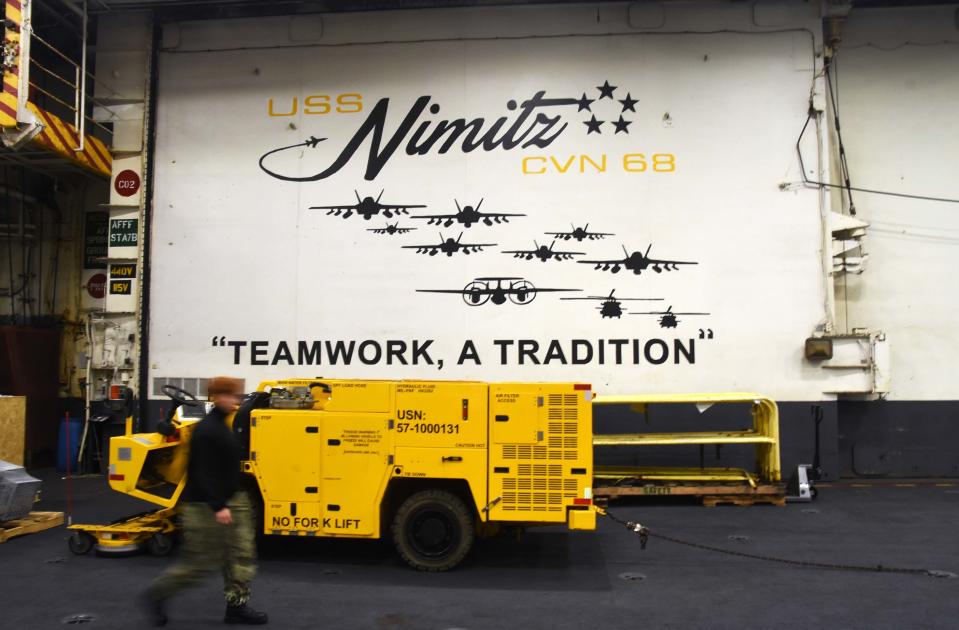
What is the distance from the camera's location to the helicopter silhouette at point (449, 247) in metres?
11.0

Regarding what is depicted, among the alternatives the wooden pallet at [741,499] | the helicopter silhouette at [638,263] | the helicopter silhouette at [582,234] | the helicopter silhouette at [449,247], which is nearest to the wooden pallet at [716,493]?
the wooden pallet at [741,499]

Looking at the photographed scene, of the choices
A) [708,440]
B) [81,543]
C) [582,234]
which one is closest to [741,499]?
[708,440]

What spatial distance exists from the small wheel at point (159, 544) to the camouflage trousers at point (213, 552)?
7.01 feet

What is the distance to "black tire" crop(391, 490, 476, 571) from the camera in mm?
6188

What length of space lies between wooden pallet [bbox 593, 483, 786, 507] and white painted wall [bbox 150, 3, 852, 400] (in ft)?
5.89

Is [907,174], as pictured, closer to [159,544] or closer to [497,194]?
[497,194]

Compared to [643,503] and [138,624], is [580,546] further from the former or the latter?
[138,624]

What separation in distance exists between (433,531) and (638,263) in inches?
235

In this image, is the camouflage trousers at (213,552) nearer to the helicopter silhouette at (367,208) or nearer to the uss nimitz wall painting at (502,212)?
the uss nimitz wall painting at (502,212)

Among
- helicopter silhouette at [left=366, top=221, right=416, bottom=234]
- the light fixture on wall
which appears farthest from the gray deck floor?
helicopter silhouette at [left=366, top=221, right=416, bottom=234]

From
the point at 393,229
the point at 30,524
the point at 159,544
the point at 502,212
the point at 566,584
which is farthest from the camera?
the point at 393,229

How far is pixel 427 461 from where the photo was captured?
623 cm

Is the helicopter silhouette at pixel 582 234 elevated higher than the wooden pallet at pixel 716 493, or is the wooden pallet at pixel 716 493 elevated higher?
the helicopter silhouette at pixel 582 234

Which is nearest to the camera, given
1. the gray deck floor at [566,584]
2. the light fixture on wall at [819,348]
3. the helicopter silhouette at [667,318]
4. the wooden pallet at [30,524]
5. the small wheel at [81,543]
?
the gray deck floor at [566,584]
